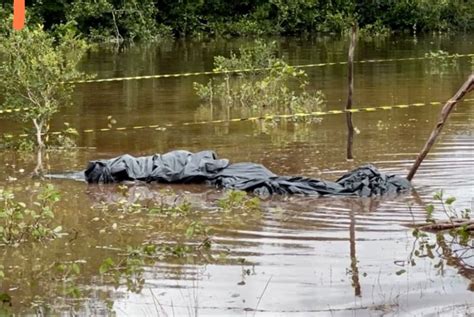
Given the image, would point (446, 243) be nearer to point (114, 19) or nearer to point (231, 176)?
point (231, 176)

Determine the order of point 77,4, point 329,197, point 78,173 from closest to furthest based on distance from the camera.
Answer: point 329,197 → point 78,173 → point 77,4

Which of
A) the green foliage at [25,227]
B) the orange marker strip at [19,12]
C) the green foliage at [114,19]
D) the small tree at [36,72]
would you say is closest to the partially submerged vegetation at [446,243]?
the green foliage at [25,227]

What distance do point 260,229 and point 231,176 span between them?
206 cm

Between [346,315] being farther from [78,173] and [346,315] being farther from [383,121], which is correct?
[383,121]

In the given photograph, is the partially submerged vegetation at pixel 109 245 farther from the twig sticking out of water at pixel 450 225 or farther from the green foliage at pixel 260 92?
the green foliage at pixel 260 92

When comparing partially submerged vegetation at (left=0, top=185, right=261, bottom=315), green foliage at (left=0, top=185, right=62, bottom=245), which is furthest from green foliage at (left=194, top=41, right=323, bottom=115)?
green foliage at (left=0, top=185, right=62, bottom=245)

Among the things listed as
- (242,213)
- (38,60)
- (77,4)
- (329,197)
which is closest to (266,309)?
(242,213)

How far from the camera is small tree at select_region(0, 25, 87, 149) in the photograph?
1130 centimetres

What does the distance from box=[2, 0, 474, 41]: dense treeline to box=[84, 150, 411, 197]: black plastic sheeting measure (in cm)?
2585

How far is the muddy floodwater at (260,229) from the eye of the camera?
6195 millimetres

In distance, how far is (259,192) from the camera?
983 cm

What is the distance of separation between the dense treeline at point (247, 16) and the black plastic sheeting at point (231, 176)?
25.9 m

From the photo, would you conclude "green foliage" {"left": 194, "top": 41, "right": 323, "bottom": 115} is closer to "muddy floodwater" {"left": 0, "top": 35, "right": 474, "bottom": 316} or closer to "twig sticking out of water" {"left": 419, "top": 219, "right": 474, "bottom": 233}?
"muddy floodwater" {"left": 0, "top": 35, "right": 474, "bottom": 316}

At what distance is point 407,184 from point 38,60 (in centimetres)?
480
